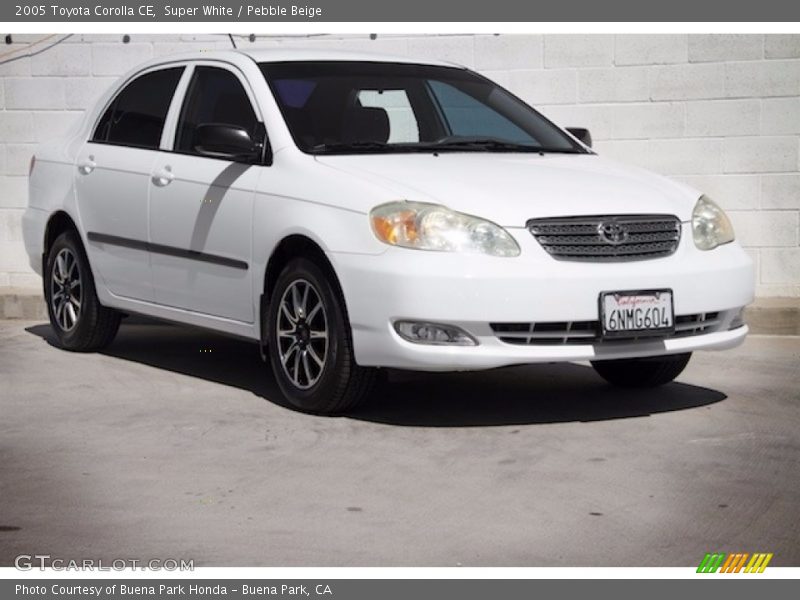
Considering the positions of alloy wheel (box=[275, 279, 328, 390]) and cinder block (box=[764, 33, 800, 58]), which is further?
cinder block (box=[764, 33, 800, 58])

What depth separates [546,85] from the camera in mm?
Result: 11117

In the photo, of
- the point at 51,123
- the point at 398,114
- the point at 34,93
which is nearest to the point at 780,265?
the point at 398,114

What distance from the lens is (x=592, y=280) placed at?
269 inches

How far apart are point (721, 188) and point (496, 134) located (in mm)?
3020

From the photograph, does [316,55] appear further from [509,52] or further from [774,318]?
[774,318]

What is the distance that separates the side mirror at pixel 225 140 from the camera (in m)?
7.50

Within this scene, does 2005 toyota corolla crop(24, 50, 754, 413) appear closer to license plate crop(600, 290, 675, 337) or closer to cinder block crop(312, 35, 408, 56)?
license plate crop(600, 290, 675, 337)

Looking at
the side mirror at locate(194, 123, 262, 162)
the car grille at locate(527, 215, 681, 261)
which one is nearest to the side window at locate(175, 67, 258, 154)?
the side mirror at locate(194, 123, 262, 162)

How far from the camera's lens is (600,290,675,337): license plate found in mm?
6895

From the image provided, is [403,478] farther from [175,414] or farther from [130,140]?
[130,140]

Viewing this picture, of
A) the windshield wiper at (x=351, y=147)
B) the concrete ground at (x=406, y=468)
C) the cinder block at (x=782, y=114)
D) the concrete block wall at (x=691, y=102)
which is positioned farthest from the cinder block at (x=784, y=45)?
the windshield wiper at (x=351, y=147)

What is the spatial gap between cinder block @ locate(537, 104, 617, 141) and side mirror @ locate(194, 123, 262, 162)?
152 inches

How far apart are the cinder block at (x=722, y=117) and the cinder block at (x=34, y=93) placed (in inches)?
175

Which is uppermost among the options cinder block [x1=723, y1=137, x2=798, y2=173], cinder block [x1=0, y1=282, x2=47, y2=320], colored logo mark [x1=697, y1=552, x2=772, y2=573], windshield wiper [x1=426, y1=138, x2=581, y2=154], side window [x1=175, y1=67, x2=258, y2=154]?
side window [x1=175, y1=67, x2=258, y2=154]
